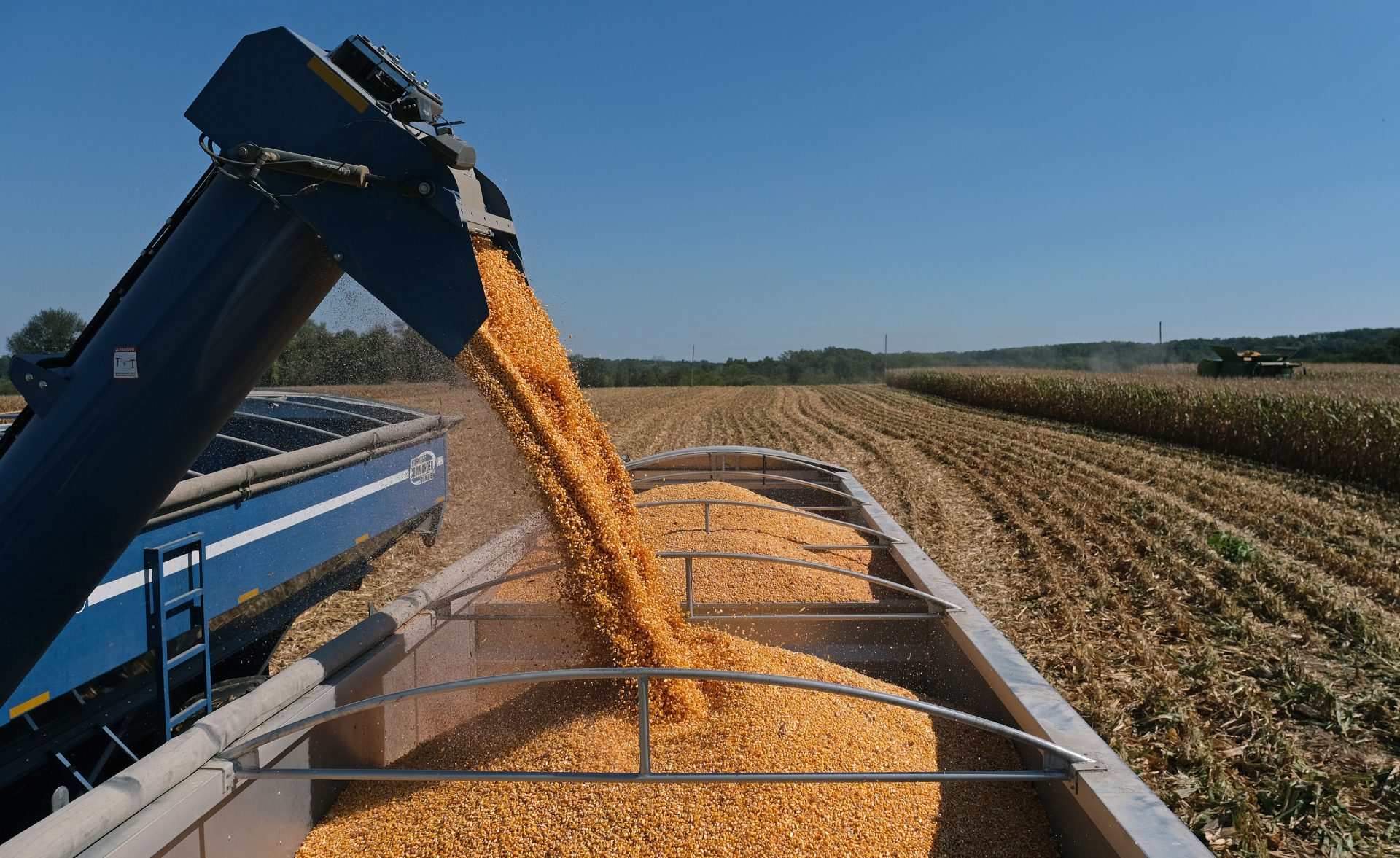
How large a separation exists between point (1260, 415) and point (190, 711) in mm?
16580

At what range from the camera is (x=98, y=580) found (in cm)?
204

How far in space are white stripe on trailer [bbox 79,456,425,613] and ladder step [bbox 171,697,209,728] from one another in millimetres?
537

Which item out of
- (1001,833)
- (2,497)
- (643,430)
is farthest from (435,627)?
(643,430)

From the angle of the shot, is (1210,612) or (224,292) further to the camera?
(1210,612)

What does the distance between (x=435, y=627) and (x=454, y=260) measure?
196cm

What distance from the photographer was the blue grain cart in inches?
101

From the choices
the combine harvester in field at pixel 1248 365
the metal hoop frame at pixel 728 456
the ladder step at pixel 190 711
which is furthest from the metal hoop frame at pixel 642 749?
the combine harvester in field at pixel 1248 365

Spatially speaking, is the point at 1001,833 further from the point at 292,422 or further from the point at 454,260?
the point at 292,422

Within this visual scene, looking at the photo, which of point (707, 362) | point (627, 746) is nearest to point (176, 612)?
point (627, 746)

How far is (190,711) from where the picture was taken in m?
3.06

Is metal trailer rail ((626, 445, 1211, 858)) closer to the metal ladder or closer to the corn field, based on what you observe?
the metal ladder

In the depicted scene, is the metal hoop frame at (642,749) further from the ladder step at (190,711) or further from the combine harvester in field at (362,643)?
the ladder step at (190,711)

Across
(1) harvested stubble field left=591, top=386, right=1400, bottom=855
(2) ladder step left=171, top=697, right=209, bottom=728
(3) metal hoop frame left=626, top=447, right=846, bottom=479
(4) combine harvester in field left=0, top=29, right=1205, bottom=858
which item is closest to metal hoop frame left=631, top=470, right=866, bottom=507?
(3) metal hoop frame left=626, top=447, right=846, bottom=479

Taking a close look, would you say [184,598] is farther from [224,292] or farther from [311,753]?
[224,292]
